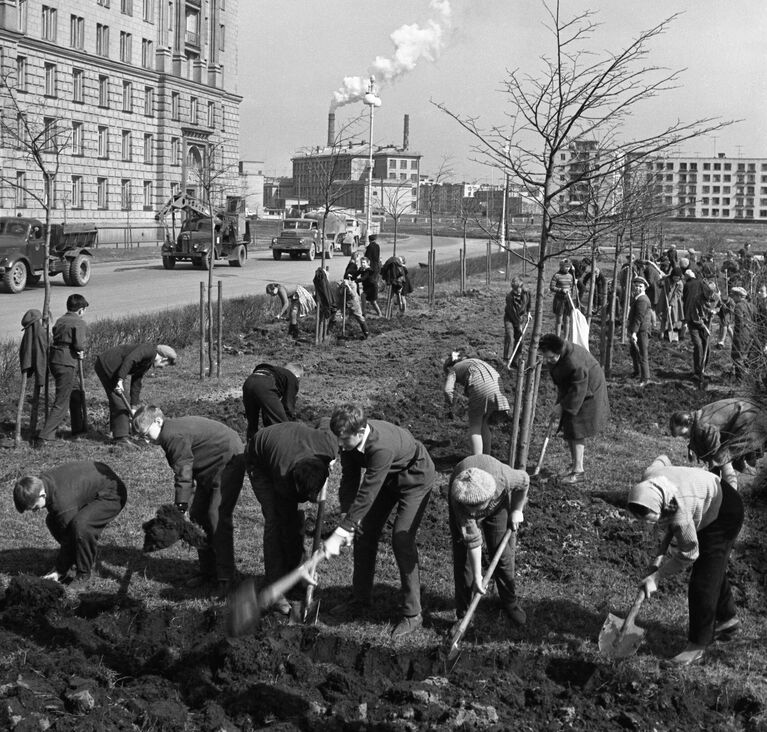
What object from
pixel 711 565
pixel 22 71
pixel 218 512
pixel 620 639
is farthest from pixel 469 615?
pixel 22 71

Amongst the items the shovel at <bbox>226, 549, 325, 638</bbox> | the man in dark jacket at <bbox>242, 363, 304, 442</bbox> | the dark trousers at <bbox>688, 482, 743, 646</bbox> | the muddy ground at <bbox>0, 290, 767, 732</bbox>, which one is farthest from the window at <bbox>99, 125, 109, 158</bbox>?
the dark trousers at <bbox>688, 482, 743, 646</bbox>

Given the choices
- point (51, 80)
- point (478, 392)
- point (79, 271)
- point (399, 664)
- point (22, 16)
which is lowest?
point (399, 664)

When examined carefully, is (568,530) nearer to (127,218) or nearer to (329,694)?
(329,694)

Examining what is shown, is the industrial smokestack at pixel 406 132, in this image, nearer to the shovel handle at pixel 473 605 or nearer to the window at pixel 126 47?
the window at pixel 126 47

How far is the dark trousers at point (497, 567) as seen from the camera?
614 cm

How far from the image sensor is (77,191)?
49094mm

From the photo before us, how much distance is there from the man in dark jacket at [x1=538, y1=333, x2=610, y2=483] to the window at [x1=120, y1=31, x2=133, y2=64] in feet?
160

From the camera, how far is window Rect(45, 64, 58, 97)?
1843 inches

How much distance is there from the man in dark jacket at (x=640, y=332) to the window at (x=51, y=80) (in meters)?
39.2

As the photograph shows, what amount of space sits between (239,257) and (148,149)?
855 inches

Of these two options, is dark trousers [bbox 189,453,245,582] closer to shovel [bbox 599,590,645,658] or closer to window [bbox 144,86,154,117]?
shovel [bbox 599,590,645,658]

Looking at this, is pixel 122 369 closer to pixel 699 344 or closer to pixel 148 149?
pixel 699 344

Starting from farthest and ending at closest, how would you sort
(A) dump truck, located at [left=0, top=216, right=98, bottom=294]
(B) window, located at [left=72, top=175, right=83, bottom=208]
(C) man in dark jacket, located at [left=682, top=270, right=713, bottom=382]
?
(B) window, located at [left=72, top=175, right=83, bottom=208] → (A) dump truck, located at [left=0, top=216, right=98, bottom=294] → (C) man in dark jacket, located at [left=682, top=270, right=713, bottom=382]

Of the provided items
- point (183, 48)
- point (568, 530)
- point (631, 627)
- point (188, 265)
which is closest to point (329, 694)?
point (631, 627)
